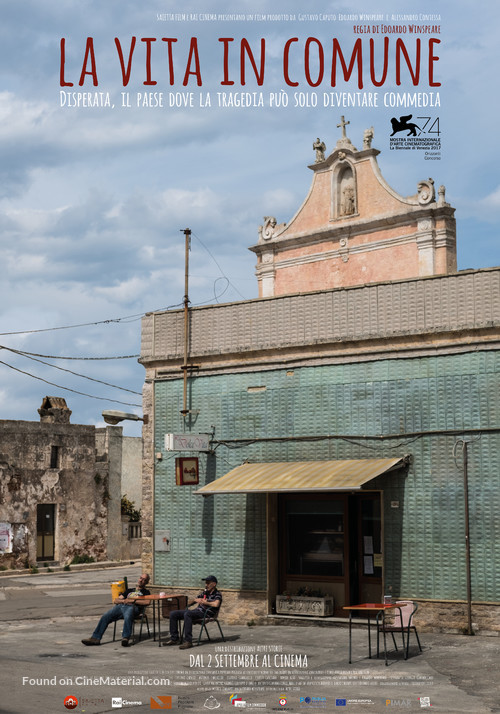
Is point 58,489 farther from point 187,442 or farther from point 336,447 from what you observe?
point 336,447

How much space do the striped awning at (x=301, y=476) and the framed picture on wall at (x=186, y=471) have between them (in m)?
0.52

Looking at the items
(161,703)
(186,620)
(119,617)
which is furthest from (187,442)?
(161,703)

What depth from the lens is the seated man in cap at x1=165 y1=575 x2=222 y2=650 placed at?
14.4m

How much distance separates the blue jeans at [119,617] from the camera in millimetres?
14844

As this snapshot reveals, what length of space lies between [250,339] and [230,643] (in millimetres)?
5880

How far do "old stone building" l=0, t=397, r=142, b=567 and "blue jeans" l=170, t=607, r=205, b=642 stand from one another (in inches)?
749

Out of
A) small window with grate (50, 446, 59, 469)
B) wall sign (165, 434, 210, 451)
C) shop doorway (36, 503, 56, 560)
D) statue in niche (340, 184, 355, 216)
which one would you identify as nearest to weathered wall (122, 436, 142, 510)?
small window with grate (50, 446, 59, 469)

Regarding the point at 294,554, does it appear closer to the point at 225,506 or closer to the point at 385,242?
the point at 225,506

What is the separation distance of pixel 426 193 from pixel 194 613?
1503cm

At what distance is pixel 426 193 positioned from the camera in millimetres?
25594

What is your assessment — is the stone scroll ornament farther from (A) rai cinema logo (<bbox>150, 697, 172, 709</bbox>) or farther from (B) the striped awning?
(A) rai cinema logo (<bbox>150, 697, 172, 709</bbox>)

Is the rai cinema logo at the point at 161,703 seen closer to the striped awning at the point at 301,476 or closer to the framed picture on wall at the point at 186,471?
the striped awning at the point at 301,476

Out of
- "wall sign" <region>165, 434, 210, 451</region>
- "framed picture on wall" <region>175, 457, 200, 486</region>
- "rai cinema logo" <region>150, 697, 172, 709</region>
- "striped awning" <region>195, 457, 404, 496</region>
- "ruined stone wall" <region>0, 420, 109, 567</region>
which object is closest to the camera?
"rai cinema logo" <region>150, 697, 172, 709</region>

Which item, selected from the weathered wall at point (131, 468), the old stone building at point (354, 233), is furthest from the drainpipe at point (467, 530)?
the weathered wall at point (131, 468)
